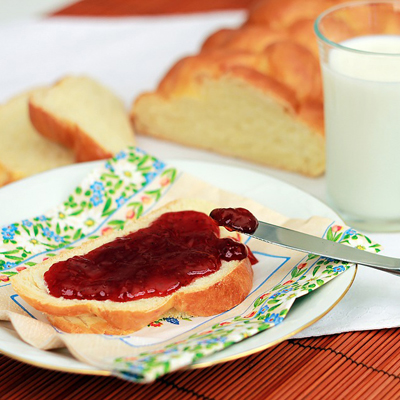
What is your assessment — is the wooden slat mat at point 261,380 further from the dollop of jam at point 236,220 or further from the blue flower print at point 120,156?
the blue flower print at point 120,156

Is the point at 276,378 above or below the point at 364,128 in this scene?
below

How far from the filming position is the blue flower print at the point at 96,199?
8.29 ft

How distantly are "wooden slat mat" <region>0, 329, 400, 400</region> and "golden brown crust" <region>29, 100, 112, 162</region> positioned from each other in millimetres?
1412

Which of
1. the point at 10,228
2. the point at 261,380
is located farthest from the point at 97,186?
the point at 261,380

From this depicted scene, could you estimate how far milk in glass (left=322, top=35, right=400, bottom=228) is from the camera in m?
2.36

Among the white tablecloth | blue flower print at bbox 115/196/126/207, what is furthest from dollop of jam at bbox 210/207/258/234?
the white tablecloth

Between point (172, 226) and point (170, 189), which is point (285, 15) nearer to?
point (170, 189)

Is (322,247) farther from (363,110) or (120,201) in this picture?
(120,201)

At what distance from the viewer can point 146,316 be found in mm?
1847

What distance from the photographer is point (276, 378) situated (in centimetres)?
183

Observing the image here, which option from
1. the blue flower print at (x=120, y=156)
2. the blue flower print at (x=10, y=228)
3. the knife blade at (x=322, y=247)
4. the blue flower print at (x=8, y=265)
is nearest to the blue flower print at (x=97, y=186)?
the blue flower print at (x=120, y=156)

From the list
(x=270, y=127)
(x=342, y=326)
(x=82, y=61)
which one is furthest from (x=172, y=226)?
(x=82, y=61)

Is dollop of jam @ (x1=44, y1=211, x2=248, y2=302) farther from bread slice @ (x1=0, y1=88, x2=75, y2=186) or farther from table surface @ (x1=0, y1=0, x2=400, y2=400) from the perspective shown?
bread slice @ (x1=0, y1=88, x2=75, y2=186)

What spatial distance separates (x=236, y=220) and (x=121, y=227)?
1.68 ft
